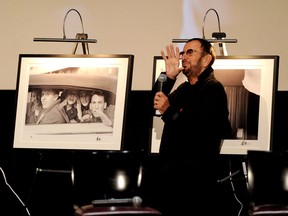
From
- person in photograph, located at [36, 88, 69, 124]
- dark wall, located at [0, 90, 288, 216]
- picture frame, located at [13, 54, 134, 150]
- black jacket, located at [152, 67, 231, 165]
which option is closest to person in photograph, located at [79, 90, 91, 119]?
picture frame, located at [13, 54, 134, 150]

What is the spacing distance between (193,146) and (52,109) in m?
A: 1.45

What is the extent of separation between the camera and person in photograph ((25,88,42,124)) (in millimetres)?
5941

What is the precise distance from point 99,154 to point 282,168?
1191mm

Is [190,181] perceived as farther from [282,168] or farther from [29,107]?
[29,107]

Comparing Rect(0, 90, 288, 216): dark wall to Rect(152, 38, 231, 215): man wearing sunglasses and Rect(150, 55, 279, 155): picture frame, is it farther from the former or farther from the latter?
Rect(152, 38, 231, 215): man wearing sunglasses

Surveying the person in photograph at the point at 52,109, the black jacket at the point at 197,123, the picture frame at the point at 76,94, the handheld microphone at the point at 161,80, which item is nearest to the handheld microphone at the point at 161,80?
the handheld microphone at the point at 161,80

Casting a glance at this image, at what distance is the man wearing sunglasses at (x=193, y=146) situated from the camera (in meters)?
5.01

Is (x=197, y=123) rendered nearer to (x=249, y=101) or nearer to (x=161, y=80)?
(x=161, y=80)

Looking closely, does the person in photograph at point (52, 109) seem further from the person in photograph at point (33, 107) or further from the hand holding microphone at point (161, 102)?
the hand holding microphone at point (161, 102)

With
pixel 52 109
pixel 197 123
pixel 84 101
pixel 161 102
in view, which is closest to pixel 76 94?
pixel 84 101

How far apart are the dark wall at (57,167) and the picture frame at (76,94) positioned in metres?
0.13

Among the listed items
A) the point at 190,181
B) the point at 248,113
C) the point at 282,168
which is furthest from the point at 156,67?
the point at 282,168

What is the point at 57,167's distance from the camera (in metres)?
6.31

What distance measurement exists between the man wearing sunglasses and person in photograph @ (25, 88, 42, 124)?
1189mm
